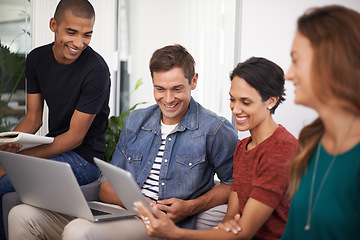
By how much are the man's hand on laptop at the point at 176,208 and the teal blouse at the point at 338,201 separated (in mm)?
759

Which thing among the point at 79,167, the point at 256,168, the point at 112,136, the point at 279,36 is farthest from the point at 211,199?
the point at 279,36

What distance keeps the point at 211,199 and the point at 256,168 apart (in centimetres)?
42

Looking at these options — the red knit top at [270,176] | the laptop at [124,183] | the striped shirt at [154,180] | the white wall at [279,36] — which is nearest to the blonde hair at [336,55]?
the red knit top at [270,176]

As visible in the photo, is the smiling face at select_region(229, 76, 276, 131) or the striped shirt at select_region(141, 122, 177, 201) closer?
the smiling face at select_region(229, 76, 276, 131)

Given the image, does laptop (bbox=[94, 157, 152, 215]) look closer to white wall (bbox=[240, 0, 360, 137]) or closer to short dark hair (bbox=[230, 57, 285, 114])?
short dark hair (bbox=[230, 57, 285, 114])

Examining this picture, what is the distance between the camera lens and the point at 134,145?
2252 mm

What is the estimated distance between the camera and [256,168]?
1.74 meters

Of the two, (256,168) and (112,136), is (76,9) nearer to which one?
(112,136)

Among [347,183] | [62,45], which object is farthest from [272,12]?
[347,183]

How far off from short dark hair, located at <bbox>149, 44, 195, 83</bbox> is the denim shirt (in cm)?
19

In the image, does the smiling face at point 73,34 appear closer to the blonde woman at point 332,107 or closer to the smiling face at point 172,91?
the smiling face at point 172,91

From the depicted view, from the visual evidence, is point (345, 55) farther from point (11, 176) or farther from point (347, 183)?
point (11, 176)

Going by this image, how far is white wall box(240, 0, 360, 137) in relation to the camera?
3.92 metres

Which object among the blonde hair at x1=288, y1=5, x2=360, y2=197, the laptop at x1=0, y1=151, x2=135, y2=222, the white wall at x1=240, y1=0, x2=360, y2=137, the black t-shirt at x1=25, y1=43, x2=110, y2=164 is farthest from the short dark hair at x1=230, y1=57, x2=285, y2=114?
the white wall at x1=240, y1=0, x2=360, y2=137
